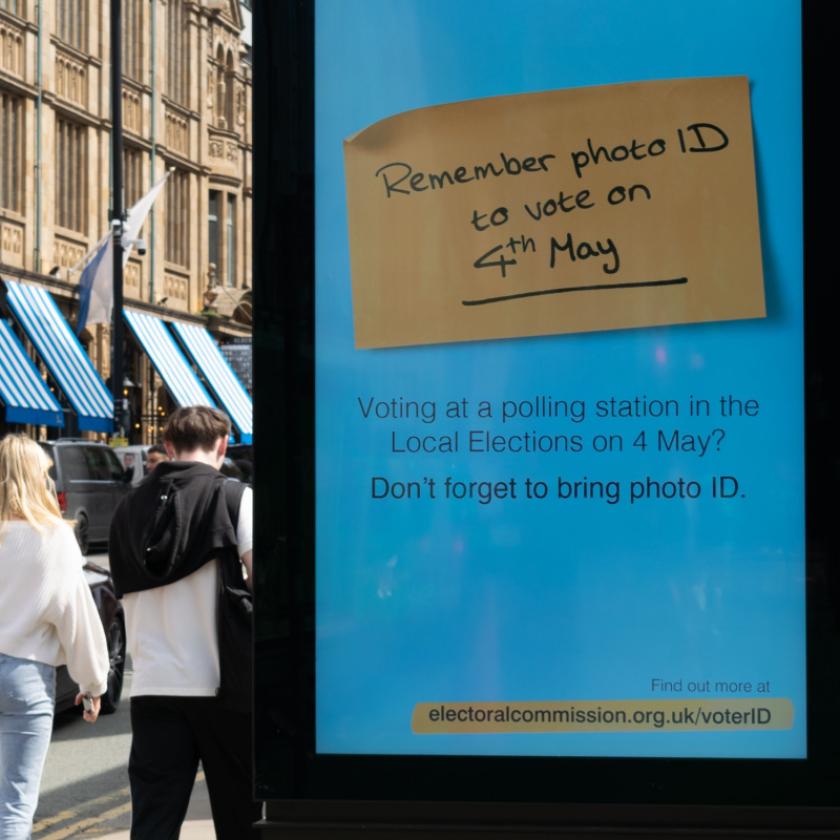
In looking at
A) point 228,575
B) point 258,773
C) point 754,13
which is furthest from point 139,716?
point 754,13

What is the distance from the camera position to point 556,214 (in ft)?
10.0

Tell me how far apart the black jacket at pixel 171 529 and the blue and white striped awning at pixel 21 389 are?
22.1 meters

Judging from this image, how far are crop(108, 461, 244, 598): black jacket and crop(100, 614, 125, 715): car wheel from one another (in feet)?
17.1

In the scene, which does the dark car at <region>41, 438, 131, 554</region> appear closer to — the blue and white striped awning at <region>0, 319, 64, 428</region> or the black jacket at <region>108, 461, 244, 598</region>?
the blue and white striped awning at <region>0, 319, 64, 428</region>

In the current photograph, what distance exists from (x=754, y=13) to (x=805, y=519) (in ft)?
3.22

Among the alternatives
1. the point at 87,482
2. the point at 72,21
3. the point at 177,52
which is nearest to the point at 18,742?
the point at 87,482

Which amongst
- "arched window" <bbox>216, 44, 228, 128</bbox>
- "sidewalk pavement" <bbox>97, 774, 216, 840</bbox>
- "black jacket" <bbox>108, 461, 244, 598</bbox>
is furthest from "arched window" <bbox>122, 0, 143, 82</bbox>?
"black jacket" <bbox>108, 461, 244, 598</bbox>

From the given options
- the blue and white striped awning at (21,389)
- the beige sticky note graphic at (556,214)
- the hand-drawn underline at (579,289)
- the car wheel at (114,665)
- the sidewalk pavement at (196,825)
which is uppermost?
the blue and white striped awning at (21,389)

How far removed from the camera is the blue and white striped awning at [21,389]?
1056 inches

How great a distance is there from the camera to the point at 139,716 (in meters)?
5.18

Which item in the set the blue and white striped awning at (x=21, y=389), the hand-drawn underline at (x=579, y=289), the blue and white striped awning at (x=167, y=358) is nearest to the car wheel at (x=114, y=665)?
the hand-drawn underline at (x=579, y=289)

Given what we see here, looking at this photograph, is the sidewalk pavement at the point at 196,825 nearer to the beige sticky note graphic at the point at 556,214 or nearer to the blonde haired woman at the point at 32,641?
the blonde haired woman at the point at 32,641

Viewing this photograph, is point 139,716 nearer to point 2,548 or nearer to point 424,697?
point 2,548

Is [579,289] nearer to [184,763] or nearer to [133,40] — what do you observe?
[184,763]
